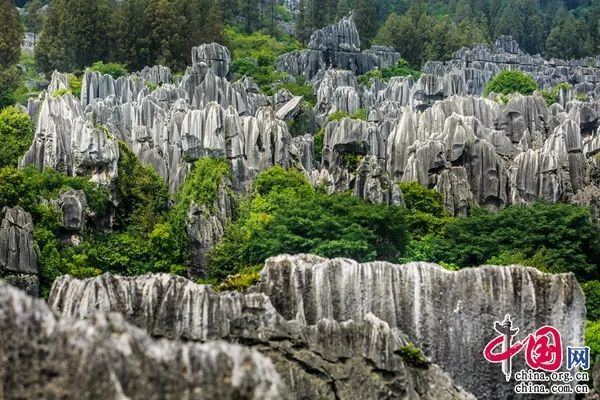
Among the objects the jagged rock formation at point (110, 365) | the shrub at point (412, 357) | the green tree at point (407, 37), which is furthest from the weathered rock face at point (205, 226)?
the green tree at point (407, 37)

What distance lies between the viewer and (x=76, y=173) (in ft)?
144

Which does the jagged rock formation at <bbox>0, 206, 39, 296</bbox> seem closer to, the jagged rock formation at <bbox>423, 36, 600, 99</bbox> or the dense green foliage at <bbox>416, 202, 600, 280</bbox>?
the dense green foliage at <bbox>416, 202, 600, 280</bbox>

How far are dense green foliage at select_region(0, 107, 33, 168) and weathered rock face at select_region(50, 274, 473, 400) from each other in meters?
25.4

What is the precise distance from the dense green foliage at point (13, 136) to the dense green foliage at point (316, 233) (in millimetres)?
9020

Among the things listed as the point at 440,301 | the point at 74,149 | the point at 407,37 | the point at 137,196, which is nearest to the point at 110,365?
the point at 440,301

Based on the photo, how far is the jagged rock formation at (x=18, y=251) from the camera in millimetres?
37562

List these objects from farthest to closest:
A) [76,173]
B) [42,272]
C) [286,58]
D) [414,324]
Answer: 1. [286,58]
2. [76,173]
3. [42,272]
4. [414,324]

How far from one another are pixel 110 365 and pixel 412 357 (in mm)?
8592

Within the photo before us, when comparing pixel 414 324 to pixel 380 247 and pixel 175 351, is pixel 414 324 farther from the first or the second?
pixel 380 247

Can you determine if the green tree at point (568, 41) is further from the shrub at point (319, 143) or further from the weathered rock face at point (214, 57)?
the shrub at point (319, 143)

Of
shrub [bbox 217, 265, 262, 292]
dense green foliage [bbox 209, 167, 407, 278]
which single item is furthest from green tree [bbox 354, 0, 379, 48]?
shrub [bbox 217, 265, 262, 292]

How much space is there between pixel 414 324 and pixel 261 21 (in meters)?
71.4

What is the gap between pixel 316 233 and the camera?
39406 millimetres

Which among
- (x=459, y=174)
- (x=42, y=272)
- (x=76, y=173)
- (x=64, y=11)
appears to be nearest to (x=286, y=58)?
(x=64, y=11)
